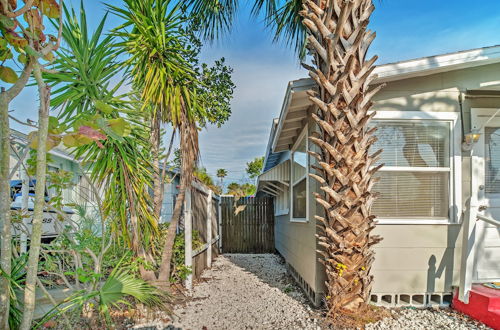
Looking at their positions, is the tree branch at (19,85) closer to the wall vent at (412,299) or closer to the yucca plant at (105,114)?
the yucca plant at (105,114)

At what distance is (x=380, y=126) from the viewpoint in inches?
199

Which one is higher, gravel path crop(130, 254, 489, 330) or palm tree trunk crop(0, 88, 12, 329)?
palm tree trunk crop(0, 88, 12, 329)

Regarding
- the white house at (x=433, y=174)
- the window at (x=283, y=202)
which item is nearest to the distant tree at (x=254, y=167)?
the window at (x=283, y=202)

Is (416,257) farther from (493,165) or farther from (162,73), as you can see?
(162,73)

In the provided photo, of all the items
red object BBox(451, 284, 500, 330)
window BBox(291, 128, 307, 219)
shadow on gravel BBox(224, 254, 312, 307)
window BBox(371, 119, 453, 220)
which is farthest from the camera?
window BBox(291, 128, 307, 219)

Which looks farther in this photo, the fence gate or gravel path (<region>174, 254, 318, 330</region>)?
the fence gate

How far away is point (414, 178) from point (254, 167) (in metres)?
29.5

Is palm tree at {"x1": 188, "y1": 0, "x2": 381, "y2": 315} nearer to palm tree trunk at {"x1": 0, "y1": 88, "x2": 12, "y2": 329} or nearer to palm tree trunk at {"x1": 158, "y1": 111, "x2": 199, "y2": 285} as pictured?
palm tree trunk at {"x1": 158, "y1": 111, "x2": 199, "y2": 285}

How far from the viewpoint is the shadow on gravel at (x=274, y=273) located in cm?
631

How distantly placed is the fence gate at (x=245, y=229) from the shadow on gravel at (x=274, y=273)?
0.72 meters

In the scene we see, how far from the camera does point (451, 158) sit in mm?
4973

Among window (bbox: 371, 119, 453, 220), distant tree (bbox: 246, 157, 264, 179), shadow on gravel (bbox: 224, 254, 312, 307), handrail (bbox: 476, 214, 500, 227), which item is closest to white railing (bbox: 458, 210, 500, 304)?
handrail (bbox: 476, 214, 500, 227)

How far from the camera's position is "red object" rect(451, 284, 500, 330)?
13.3ft

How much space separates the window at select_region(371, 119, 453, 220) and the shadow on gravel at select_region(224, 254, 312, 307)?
2.11 metres
